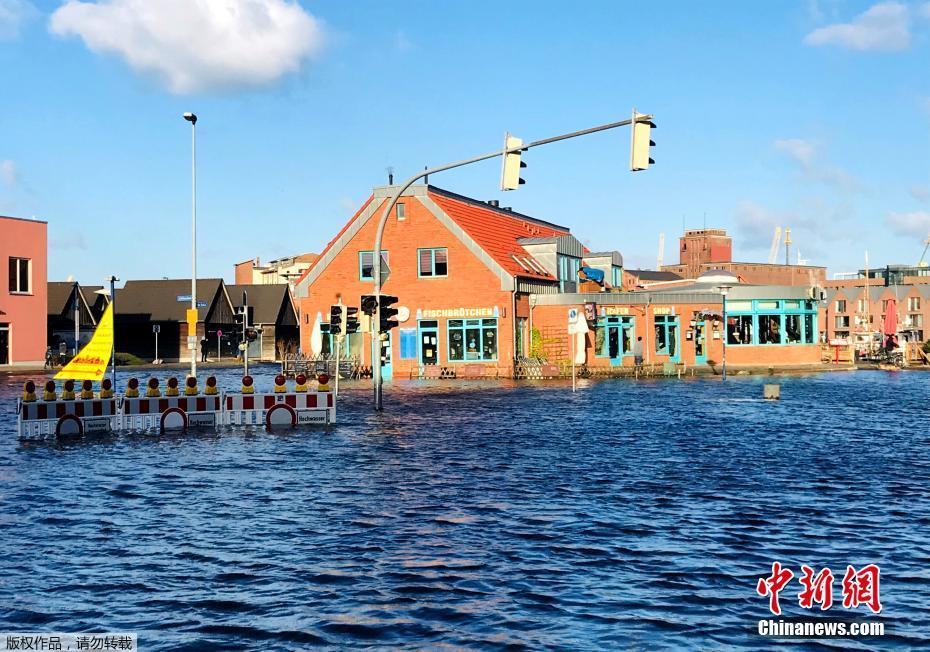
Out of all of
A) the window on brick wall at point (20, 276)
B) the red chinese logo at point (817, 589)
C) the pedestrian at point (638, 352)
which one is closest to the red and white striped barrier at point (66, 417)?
the red chinese logo at point (817, 589)

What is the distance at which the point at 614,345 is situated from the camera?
5625 cm

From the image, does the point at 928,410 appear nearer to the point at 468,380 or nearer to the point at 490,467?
the point at 490,467

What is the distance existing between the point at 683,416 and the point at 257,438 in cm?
1300

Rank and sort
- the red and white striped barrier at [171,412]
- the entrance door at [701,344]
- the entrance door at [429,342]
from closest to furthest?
the red and white striped barrier at [171,412]
the entrance door at [429,342]
the entrance door at [701,344]

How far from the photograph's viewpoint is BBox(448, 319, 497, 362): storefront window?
2089 inches

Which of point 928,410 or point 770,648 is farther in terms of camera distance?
Answer: point 928,410

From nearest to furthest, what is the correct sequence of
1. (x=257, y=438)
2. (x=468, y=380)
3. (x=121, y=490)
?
1. (x=121, y=490)
2. (x=257, y=438)
3. (x=468, y=380)

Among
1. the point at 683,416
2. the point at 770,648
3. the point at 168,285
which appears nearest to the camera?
the point at 770,648

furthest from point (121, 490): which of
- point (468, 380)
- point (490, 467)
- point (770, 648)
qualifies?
point (468, 380)

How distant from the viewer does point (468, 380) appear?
167 ft

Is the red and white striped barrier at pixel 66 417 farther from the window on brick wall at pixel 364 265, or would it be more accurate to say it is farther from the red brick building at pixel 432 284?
the window on brick wall at pixel 364 265

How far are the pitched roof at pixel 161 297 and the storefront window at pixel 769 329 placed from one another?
50.5 metres

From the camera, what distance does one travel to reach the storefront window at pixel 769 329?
60281 millimetres

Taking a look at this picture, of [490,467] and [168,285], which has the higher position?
[168,285]
